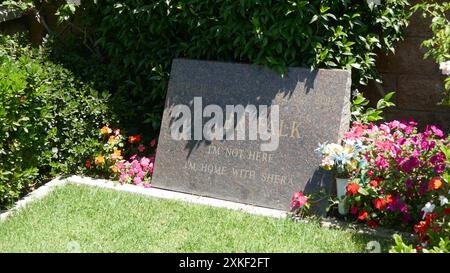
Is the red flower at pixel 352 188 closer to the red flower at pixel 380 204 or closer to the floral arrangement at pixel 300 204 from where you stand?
the red flower at pixel 380 204

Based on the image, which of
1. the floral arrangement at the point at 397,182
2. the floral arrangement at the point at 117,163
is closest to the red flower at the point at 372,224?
the floral arrangement at the point at 397,182

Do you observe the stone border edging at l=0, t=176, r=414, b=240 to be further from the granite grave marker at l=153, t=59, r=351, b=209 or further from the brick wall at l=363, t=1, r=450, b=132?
the brick wall at l=363, t=1, r=450, b=132

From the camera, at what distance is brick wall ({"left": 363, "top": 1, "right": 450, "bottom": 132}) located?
502 cm

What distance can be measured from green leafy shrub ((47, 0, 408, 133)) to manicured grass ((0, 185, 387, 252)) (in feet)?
3.67

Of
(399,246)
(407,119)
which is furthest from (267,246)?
(407,119)

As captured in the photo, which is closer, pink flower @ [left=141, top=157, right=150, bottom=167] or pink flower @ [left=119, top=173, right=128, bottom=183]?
pink flower @ [left=119, top=173, right=128, bottom=183]

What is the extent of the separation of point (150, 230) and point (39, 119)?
1246 millimetres

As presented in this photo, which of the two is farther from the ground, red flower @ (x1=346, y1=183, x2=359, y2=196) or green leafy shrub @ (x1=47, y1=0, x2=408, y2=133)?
green leafy shrub @ (x1=47, y1=0, x2=408, y2=133)

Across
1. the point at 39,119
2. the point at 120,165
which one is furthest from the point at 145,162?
the point at 39,119

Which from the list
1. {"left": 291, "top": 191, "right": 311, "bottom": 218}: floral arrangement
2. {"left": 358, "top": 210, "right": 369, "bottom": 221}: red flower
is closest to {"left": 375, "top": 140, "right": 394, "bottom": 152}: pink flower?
{"left": 358, "top": 210, "right": 369, "bottom": 221}: red flower

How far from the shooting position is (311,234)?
3750 millimetres

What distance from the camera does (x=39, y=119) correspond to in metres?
4.31

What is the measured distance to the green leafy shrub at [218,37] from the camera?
449 centimetres

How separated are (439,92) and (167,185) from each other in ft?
7.98
